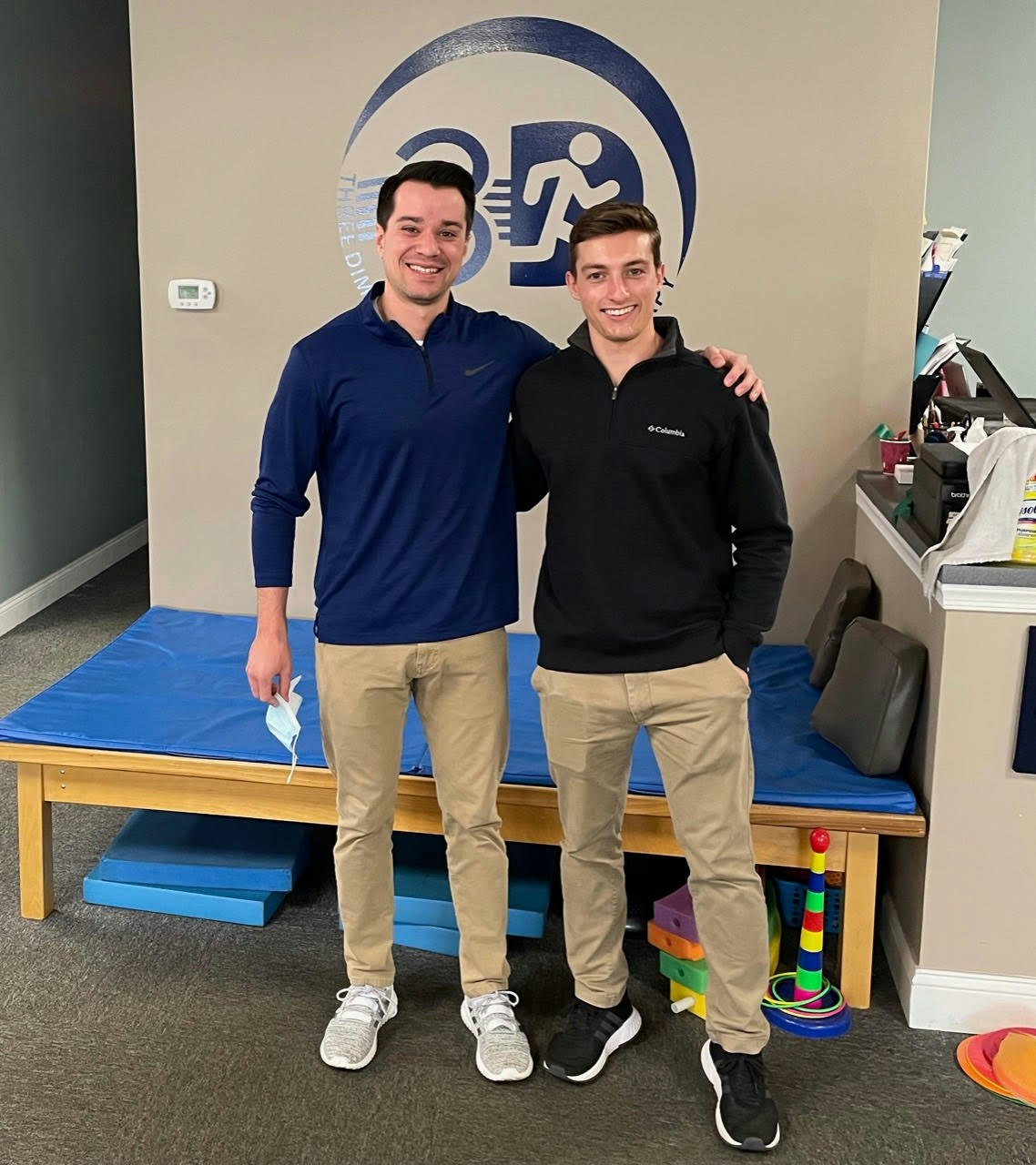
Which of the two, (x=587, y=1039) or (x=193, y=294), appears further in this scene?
(x=193, y=294)

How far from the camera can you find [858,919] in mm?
2566

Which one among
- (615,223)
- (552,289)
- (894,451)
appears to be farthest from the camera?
(552,289)

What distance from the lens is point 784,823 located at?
256 centimetres

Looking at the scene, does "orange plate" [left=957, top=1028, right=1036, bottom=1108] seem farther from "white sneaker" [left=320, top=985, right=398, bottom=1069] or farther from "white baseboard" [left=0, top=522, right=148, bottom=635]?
"white baseboard" [left=0, top=522, right=148, bottom=635]

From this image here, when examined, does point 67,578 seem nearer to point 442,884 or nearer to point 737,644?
point 442,884

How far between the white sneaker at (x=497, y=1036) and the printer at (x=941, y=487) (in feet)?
4.08

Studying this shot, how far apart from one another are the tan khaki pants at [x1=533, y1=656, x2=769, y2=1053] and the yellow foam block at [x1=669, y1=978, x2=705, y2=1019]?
0.30 meters

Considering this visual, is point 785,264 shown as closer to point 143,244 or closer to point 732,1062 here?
point 143,244

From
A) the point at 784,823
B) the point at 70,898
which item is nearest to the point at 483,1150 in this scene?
the point at 784,823

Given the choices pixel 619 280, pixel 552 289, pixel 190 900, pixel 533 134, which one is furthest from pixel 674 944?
pixel 533 134

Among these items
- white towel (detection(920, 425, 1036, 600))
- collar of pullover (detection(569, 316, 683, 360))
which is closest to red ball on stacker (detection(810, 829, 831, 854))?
white towel (detection(920, 425, 1036, 600))

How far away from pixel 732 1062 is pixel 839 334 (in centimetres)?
209

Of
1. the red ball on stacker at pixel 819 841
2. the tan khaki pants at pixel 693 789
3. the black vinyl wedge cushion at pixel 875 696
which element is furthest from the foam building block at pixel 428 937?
the black vinyl wedge cushion at pixel 875 696

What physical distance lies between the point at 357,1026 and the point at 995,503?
1.52m
